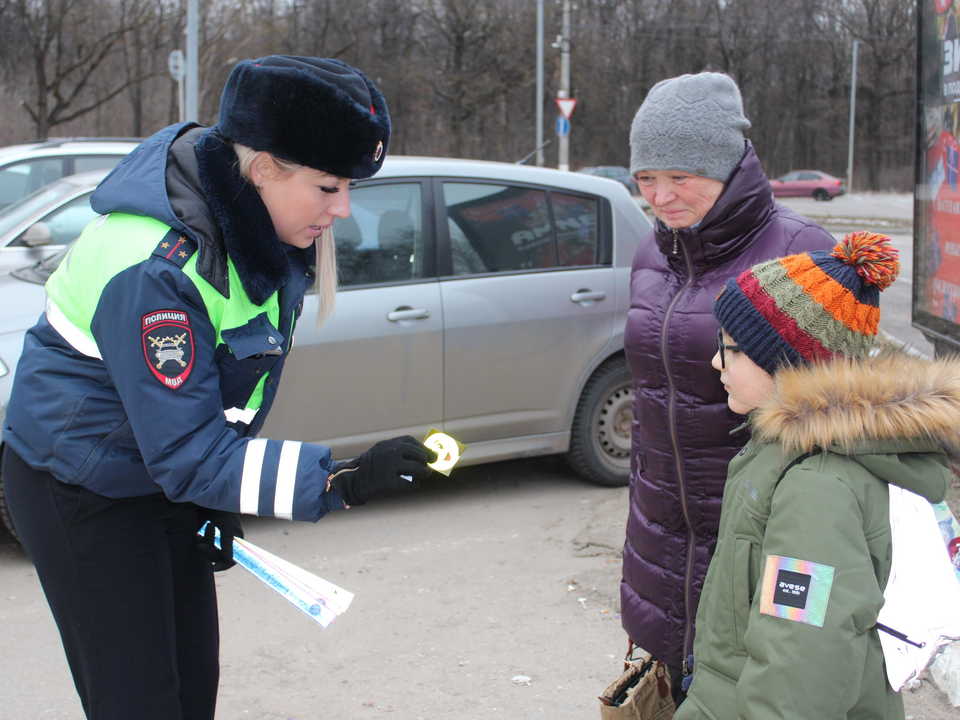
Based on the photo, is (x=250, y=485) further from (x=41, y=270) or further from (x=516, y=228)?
(x=41, y=270)

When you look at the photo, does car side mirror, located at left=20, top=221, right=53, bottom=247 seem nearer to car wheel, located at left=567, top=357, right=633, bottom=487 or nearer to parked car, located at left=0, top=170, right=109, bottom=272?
parked car, located at left=0, top=170, right=109, bottom=272

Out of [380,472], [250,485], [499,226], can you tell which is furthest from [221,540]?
[499,226]

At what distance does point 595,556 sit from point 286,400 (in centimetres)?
166

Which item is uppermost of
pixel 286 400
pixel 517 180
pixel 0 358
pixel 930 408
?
pixel 517 180

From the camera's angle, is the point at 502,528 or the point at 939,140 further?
the point at 502,528

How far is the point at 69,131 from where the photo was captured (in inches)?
1399

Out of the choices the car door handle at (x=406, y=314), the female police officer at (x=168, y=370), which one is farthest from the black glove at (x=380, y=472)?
the car door handle at (x=406, y=314)

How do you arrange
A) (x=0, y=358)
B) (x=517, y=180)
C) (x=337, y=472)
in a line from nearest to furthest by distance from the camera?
(x=337, y=472) < (x=0, y=358) < (x=517, y=180)

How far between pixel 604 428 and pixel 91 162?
4648mm

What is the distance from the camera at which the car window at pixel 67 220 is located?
5730mm

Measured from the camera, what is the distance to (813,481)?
157 centimetres

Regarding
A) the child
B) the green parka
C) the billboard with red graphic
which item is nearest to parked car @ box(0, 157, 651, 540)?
the billboard with red graphic

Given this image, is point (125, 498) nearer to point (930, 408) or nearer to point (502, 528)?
point (930, 408)

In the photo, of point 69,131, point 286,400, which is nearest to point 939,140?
point 286,400
